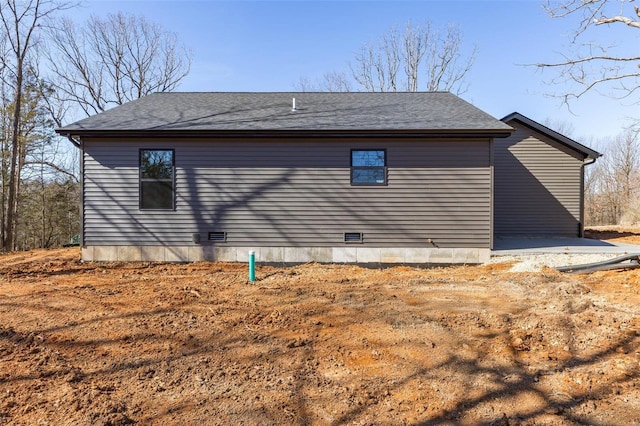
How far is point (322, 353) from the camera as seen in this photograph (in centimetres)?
331

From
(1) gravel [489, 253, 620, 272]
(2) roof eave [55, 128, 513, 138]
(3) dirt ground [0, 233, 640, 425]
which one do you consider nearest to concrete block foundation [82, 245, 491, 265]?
(1) gravel [489, 253, 620, 272]

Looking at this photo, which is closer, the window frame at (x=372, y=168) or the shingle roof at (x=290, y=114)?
the shingle roof at (x=290, y=114)

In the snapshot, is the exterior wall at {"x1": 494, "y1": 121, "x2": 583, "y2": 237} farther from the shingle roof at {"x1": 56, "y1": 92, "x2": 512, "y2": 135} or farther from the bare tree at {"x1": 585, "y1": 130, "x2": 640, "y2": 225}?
the bare tree at {"x1": 585, "y1": 130, "x2": 640, "y2": 225}

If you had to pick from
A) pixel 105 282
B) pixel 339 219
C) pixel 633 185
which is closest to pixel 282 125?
pixel 339 219

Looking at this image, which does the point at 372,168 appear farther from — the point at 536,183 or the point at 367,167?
the point at 536,183

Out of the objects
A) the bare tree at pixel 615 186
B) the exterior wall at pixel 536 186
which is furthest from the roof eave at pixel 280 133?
the bare tree at pixel 615 186

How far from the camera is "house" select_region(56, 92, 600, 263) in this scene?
8.08m

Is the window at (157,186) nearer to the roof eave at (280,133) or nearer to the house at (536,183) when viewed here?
the roof eave at (280,133)

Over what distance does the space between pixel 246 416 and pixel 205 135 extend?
7.02m

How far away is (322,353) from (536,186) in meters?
11.0

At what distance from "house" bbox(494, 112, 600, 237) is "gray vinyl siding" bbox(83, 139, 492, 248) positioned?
4.12 meters

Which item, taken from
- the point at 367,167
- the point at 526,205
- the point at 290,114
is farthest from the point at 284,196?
the point at 526,205

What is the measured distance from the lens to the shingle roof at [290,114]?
7961mm

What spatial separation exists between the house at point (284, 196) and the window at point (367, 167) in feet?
0.08
